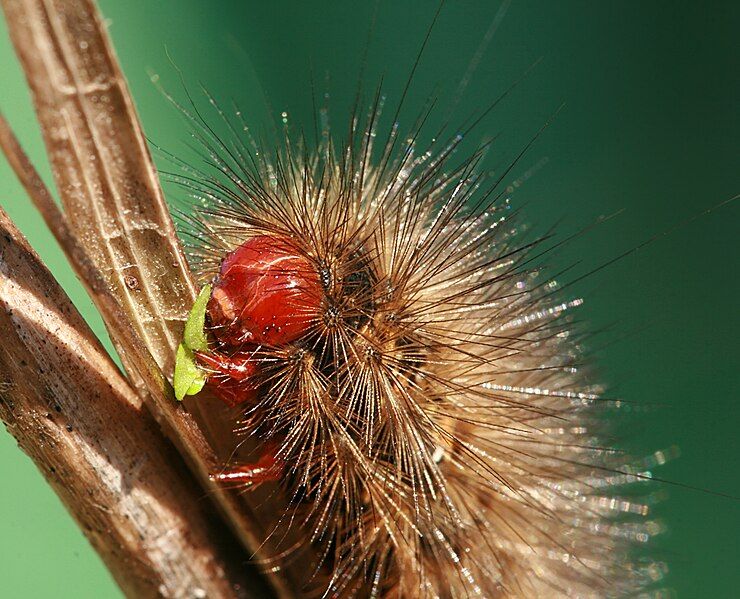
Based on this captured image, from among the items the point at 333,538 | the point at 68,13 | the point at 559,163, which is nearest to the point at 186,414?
the point at 333,538

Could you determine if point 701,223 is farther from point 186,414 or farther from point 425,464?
point 186,414

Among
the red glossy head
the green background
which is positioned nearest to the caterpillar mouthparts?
the red glossy head

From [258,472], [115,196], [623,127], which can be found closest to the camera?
[115,196]

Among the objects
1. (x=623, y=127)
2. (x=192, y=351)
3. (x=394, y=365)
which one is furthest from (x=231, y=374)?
(x=623, y=127)

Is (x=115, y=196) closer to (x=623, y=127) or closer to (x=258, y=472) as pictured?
(x=258, y=472)

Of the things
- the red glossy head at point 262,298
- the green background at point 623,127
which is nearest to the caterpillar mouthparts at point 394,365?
the red glossy head at point 262,298

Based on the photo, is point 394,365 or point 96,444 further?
point 394,365
